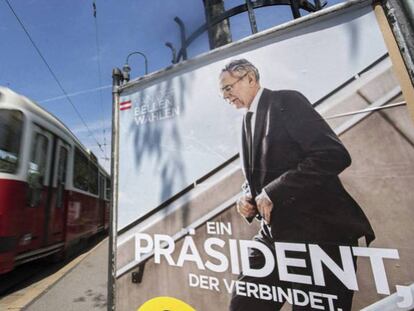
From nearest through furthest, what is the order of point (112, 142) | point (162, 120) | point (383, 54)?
point (383, 54) → point (162, 120) → point (112, 142)

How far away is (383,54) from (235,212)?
4.10ft

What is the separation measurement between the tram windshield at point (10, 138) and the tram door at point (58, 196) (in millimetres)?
1039

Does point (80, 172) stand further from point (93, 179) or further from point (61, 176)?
point (93, 179)

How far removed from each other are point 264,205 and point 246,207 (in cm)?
12

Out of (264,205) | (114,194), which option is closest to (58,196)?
(114,194)

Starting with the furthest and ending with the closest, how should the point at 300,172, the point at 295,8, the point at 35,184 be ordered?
the point at 35,184 < the point at 295,8 < the point at 300,172

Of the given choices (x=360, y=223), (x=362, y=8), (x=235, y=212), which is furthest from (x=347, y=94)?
(x=235, y=212)

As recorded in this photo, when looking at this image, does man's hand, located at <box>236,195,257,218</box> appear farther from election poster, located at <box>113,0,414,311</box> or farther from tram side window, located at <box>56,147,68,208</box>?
tram side window, located at <box>56,147,68,208</box>

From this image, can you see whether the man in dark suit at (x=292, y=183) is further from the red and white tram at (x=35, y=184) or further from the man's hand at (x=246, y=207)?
the red and white tram at (x=35, y=184)

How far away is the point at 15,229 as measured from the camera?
3506mm

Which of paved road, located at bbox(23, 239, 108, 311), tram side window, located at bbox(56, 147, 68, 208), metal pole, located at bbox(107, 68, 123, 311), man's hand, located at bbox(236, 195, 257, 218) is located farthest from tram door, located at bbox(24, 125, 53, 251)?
man's hand, located at bbox(236, 195, 257, 218)

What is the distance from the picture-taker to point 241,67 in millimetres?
1761

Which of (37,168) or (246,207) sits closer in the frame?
(246,207)

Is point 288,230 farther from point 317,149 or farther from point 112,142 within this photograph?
point 112,142
